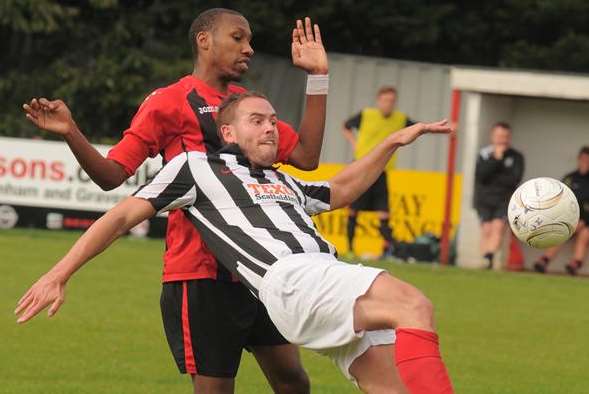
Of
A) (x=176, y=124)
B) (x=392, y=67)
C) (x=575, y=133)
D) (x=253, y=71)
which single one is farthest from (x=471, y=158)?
(x=176, y=124)

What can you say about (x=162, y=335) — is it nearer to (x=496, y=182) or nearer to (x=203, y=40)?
(x=203, y=40)

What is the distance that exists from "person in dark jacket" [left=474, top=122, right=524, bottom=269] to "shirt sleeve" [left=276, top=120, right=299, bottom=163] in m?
11.8

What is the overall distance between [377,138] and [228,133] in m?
12.4

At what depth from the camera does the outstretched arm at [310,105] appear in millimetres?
7152

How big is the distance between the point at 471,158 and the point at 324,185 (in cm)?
1347

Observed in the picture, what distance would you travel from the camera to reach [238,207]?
6191 mm

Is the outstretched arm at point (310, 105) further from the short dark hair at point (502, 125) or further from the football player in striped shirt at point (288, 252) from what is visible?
the short dark hair at point (502, 125)

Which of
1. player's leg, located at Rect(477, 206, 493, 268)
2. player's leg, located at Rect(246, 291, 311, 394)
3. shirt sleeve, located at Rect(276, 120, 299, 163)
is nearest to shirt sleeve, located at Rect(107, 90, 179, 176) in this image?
shirt sleeve, located at Rect(276, 120, 299, 163)

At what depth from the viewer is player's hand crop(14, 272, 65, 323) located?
18.6 ft

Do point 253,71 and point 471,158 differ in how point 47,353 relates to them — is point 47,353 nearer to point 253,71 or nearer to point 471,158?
point 471,158

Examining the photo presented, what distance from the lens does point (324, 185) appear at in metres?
6.67

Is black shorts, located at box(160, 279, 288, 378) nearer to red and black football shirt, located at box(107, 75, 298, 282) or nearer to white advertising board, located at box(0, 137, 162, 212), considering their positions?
red and black football shirt, located at box(107, 75, 298, 282)

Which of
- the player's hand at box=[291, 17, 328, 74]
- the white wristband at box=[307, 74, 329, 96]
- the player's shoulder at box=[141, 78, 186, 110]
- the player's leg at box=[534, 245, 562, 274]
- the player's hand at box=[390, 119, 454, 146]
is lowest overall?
the player's leg at box=[534, 245, 562, 274]

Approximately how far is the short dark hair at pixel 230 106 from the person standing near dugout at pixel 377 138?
12.0m
